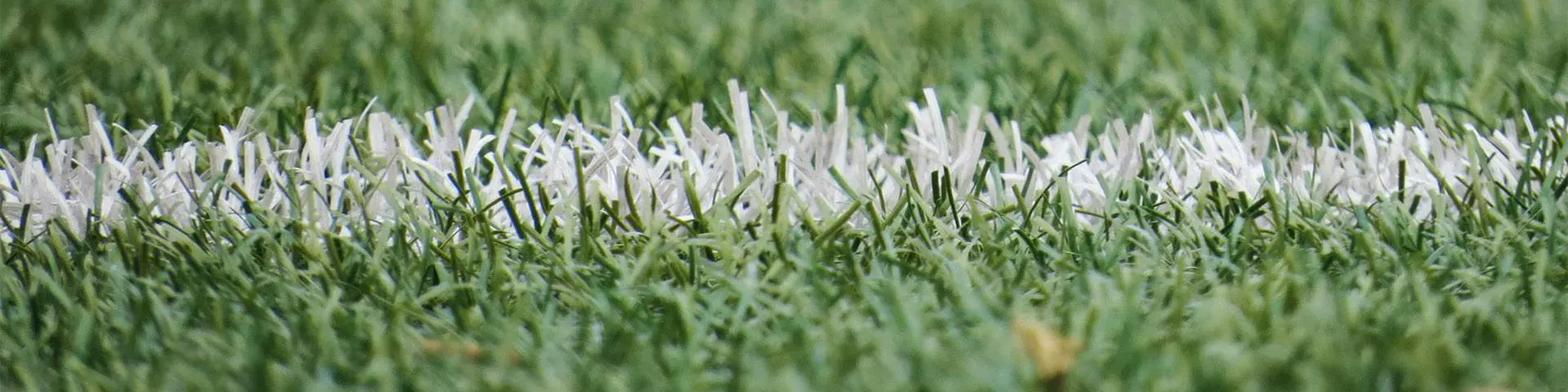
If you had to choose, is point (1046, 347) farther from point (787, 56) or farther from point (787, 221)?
point (787, 56)

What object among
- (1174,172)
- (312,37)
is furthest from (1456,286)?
(312,37)

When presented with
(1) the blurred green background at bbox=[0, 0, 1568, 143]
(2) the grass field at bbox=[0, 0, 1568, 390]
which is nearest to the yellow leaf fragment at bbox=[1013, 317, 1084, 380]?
(2) the grass field at bbox=[0, 0, 1568, 390]

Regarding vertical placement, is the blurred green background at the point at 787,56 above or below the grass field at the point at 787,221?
above

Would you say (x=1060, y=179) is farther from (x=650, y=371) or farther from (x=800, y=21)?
(x=800, y=21)

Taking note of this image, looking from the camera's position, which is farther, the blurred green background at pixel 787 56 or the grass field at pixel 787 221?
the blurred green background at pixel 787 56

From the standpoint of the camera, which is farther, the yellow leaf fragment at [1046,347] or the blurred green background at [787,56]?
the blurred green background at [787,56]

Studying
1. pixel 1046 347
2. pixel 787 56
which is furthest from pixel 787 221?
pixel 787 56

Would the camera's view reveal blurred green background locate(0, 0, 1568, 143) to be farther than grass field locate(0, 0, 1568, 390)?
Yes

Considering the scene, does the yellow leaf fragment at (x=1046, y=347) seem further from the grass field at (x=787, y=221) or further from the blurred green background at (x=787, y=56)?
the blurred green background at (x=787, y=56)

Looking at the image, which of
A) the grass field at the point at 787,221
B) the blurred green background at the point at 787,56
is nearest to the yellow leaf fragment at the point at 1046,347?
the grass field at the point at 787,221

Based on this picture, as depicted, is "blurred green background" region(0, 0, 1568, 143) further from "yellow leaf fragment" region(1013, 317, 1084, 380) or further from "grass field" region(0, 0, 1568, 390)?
"yellow leaf fragment" region(1013, 317, 1084, 380)
